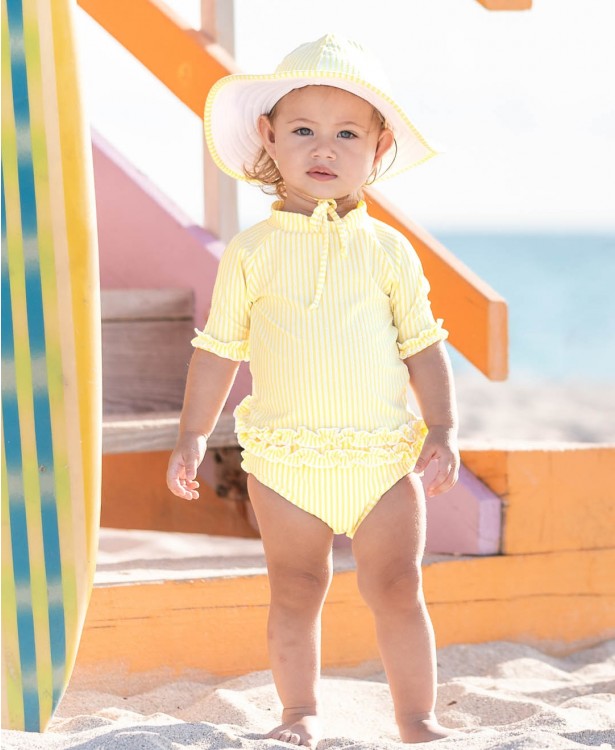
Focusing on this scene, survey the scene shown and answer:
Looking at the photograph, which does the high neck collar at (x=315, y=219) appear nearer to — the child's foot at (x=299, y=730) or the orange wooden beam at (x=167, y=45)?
the child's foot at (x=299, y=730)

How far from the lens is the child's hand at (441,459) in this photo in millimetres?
1799

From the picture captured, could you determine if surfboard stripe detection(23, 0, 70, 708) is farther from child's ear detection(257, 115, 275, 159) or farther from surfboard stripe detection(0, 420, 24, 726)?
child's ear detection(257, 115, 275, 159)

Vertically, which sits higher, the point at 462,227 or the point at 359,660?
the point at 462,227

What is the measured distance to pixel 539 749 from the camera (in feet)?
4.99

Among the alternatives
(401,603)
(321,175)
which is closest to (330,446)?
(401,603)

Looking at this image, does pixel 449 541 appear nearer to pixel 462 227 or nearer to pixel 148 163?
pixel 148 163

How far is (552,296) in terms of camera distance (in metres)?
19.9

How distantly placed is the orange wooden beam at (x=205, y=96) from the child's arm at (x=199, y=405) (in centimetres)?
71

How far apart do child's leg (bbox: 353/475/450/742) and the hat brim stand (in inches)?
23.5

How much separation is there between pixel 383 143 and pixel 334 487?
1.96 ft

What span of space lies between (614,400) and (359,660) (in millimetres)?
11308

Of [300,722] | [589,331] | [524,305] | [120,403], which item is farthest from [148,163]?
[300,722]

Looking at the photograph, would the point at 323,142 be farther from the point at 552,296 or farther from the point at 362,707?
the point at 552,296

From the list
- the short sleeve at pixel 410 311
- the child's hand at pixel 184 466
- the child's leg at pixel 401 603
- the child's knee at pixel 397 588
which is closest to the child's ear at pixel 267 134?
the short sleeve at pixel 410 311
